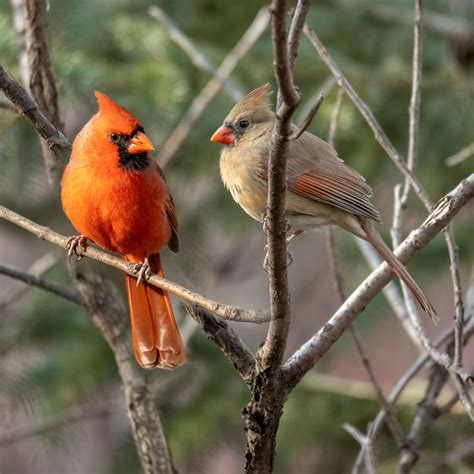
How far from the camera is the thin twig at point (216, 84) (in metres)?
3.61

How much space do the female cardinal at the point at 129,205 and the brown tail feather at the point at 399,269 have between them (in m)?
0.72

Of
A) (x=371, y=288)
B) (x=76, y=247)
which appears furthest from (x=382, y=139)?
(x=76, y=247)

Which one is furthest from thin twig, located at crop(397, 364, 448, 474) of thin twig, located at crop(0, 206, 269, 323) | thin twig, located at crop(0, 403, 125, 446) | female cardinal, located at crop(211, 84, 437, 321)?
thin twig, located at crop(0, 403, 125, 446)

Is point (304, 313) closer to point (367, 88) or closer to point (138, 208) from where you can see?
point (367, 88)

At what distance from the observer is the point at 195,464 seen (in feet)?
15.2

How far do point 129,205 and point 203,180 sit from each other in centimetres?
198

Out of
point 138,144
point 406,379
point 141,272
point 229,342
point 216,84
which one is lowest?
point 229,342

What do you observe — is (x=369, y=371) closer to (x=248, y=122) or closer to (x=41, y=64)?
(x=248, y=122)

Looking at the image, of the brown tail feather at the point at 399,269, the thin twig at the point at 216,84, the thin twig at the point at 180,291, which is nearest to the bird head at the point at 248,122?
the thin twig at the point at 216,84

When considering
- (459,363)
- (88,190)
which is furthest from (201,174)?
(459,363)

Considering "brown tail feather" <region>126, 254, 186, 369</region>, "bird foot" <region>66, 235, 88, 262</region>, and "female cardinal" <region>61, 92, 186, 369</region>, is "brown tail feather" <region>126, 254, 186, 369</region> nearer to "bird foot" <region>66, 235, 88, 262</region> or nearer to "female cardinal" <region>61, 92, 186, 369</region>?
"female cardinal" <region>61, 92, 186, 369</region>

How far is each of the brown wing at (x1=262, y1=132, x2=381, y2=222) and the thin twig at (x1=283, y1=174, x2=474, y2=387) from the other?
0.67 metres

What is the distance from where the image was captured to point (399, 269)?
267 cm

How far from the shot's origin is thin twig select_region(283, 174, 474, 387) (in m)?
2.30
